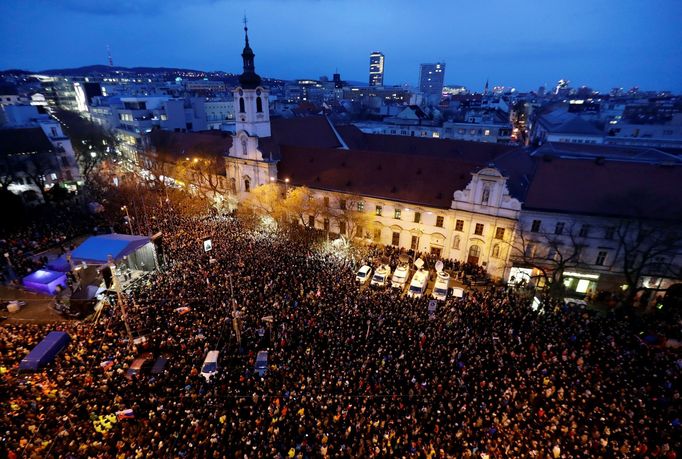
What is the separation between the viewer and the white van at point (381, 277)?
3449 centimetres

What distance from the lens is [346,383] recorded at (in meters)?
21.1

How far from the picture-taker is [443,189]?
133 ft

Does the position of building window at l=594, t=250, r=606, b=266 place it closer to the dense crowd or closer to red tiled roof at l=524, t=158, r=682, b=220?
red tiled roof at l=524, t=158, r=682, b=220

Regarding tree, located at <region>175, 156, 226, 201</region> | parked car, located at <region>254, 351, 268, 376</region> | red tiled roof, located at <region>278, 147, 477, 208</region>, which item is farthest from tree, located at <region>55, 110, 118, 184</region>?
parked car, located at <region>254, 351, 268, 376</region>

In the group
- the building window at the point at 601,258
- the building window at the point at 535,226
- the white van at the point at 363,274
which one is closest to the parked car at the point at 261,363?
the white van at the point at 363,274

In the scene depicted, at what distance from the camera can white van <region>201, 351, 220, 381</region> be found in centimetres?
2239

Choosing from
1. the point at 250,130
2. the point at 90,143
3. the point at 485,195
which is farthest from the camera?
the point at 90,143

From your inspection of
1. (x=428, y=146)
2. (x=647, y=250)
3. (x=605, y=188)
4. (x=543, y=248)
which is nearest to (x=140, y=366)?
(x=543, y=248)

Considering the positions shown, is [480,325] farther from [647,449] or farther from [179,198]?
[179,198]

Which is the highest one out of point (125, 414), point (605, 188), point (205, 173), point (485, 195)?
point (605, 188)

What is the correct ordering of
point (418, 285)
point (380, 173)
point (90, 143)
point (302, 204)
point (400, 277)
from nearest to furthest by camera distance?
point (418, 285), point (400, 277), point (302, 204), point (380, 173), point (90, 143)

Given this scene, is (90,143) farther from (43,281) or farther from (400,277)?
(400,277)

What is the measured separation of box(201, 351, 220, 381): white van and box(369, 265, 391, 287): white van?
1632 centimetres

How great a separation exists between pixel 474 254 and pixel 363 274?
13.3m
